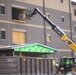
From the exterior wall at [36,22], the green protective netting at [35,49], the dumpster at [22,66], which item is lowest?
the dumpster at [22,66]

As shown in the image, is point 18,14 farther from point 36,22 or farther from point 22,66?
point 22,66

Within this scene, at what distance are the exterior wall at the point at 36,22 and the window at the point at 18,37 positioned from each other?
0.60m

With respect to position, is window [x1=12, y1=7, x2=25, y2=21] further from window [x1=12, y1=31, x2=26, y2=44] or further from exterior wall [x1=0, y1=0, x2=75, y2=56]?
window [x1=12, y1=31, x2=26, y2=44]

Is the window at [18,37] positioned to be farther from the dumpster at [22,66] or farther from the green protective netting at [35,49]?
the dumpster at [22,66]

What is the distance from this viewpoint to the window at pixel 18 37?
39.4 metres

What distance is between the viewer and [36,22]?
4294cm

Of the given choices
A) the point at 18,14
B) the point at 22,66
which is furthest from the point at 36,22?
the point at 22,66

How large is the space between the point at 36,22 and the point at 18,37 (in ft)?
14.4

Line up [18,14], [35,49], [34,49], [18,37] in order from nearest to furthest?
[35,49] → [34,49] → [18,37] → [18,14]

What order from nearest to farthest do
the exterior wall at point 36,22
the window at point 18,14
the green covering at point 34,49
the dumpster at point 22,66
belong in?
1. the dumpster at point 22,66
2. the green covering at point 34,49
3. the exterior wall at point 36,22
4. the window at point 18,14

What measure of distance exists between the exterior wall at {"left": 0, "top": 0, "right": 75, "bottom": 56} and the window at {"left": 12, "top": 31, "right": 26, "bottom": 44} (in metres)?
0.60

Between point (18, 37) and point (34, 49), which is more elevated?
point (18, 37)

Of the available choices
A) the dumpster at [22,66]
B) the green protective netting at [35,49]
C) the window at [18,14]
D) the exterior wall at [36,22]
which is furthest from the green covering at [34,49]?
the window at [18,14]

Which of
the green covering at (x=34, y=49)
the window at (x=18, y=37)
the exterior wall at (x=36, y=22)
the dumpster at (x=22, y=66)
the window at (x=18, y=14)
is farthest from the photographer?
the window at (x=18, y=14)
